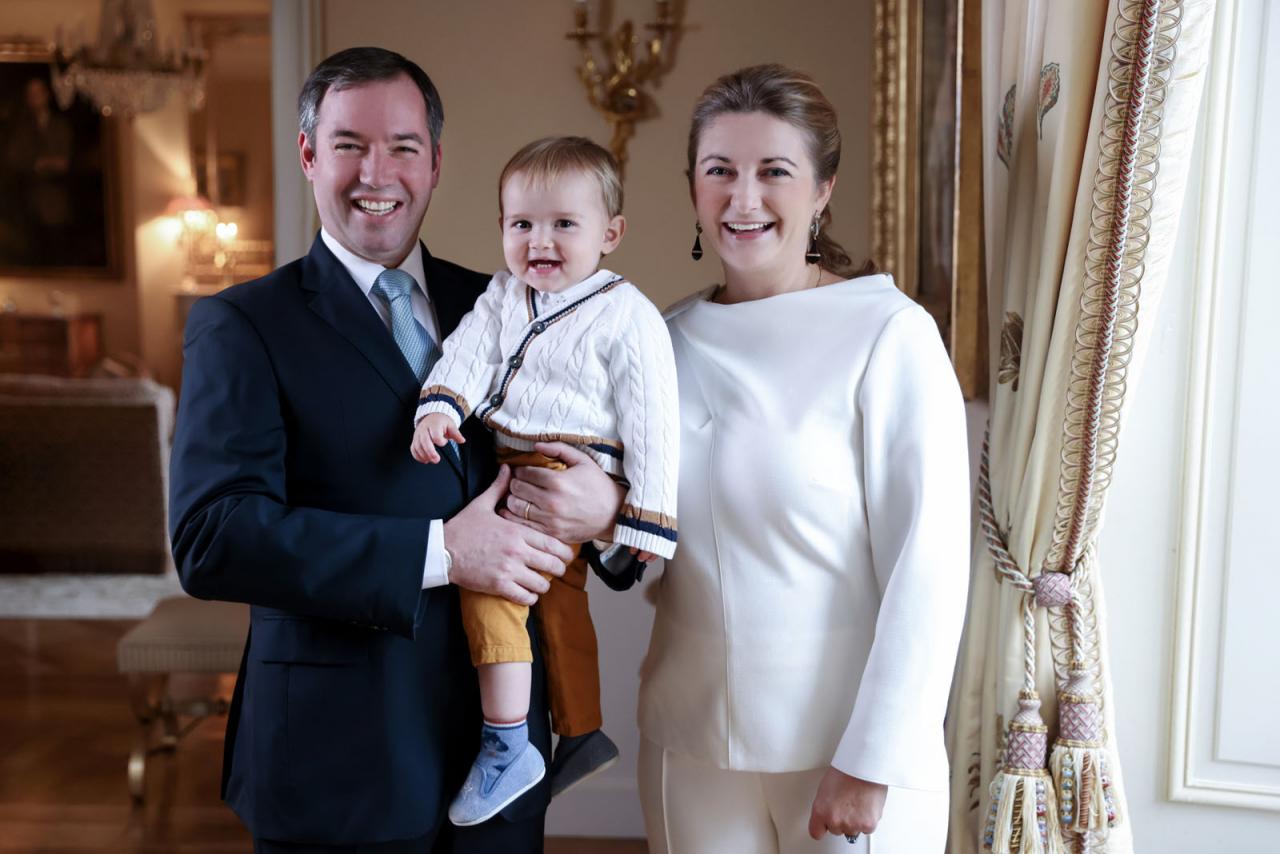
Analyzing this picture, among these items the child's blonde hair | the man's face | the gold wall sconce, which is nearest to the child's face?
the child's blonde hair

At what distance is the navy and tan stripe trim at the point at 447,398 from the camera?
1518 mm

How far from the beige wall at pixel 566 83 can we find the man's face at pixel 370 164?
1569mm

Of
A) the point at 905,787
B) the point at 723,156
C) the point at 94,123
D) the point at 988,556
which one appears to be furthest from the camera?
the point at 94,123

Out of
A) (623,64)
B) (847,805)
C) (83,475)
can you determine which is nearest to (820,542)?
(847,805)

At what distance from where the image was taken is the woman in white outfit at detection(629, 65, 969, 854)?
56.5 inches

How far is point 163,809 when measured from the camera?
3.39 meters

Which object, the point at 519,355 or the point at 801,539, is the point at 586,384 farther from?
the point at 801,539

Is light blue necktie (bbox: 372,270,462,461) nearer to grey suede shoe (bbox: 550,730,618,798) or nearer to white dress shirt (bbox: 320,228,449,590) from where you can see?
white dress shirt (bbox: 320,228,449,590)

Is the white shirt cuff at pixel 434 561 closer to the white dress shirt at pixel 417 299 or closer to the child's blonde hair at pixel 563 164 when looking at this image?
the white dress shirt at pixel 417 299

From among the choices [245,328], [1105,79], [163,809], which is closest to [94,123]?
[163,809]

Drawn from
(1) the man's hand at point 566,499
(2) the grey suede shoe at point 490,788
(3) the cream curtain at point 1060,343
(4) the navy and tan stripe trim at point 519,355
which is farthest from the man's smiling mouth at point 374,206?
(3) the cream curtain at point 1060,343

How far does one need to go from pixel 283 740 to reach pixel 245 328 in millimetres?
560

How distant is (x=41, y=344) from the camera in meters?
8.62

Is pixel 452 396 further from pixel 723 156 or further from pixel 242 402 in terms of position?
pixel 723 156
